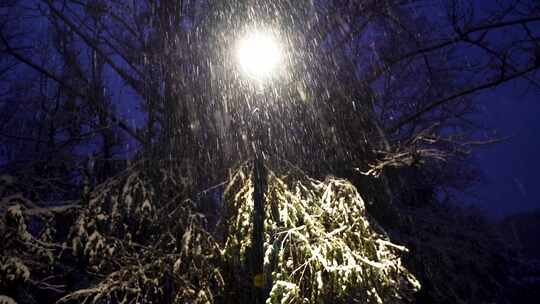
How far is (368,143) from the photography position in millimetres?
5098

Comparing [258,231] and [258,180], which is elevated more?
[258,180]

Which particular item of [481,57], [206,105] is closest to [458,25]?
[481,57]

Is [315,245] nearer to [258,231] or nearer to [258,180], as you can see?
[258,231]

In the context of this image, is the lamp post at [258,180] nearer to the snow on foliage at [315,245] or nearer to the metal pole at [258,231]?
the metal pole at [258,231]

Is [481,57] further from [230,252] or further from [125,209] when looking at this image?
[125,209]

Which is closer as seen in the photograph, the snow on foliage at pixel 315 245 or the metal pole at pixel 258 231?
the snow on foliage at pixel 315 245

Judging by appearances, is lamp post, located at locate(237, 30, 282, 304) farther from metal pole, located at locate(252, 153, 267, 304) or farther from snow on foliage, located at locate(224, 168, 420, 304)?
snow on foliage, located at locate(224, 168, 420, 304)

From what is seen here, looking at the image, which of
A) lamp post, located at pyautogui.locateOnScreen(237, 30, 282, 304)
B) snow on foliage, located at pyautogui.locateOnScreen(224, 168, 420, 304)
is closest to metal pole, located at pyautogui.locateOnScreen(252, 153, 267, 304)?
lamp post, located at pyautogui.locateOnScreen(237, 30, 282, 304)

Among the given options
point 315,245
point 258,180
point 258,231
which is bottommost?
point 315,245

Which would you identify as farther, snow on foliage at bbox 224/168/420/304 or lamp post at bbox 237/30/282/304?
lamp post at bbox 237/30/282/304

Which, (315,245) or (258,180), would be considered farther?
(258,180)

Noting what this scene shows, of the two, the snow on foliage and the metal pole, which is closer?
the snow on foliage

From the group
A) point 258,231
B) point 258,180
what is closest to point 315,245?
point 258,231

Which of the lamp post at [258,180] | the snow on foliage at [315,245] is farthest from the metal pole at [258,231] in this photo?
the snow on foliage at [315,245]
